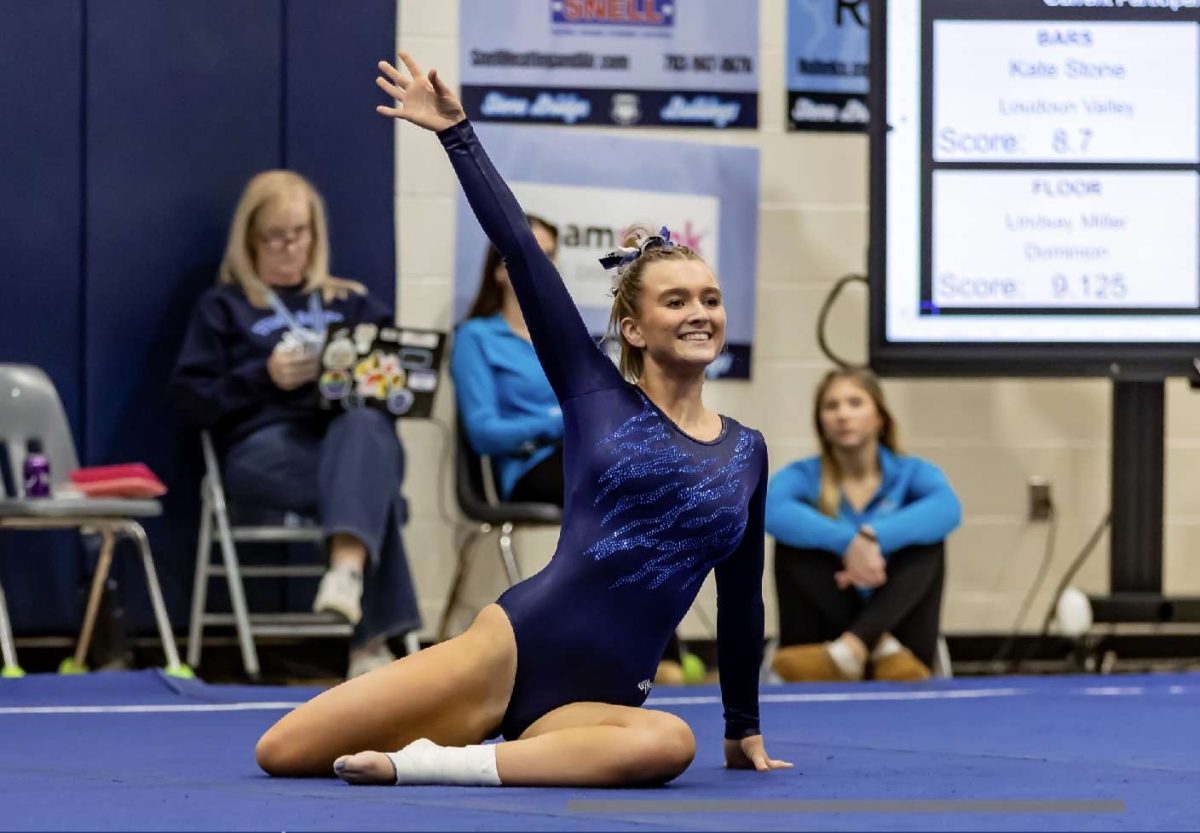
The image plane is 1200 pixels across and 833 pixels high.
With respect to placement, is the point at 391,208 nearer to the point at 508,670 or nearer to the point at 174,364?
the point at 174,364

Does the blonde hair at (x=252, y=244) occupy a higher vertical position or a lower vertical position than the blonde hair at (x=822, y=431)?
higher

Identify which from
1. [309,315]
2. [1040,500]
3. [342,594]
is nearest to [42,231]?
[309,315]

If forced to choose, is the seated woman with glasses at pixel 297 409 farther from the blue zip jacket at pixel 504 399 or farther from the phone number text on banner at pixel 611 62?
the phone number text on banner at pixel 611 62

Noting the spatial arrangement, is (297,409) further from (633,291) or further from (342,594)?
(633,291)

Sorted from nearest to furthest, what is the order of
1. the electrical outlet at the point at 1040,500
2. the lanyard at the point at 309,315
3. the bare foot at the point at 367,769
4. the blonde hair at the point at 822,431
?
the bare foot at the point at 367,769 → the blonde hair at the point at 822,431 → the lanyard at the point at 309,315 → the electrical outlet at the point at 1040,500

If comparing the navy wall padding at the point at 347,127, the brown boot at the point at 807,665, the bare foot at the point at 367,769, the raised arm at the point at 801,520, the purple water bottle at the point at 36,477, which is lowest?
the brown boot at the point at 807,665

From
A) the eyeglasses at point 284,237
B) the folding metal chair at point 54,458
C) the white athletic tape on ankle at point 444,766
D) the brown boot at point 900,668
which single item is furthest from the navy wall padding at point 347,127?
the white athletic tape on ankle at point 444,766

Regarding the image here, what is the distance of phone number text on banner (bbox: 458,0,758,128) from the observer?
567 centimetres

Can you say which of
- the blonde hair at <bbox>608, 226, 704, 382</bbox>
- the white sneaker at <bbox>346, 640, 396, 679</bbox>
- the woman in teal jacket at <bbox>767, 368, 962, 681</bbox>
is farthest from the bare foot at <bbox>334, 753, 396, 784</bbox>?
the woman in teal jacket at <bbox>767, 368, 962, 681</bbox>

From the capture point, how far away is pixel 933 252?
17.1 ft

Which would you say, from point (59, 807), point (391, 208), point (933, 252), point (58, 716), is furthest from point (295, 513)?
point (59, 807)

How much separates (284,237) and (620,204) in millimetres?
1064

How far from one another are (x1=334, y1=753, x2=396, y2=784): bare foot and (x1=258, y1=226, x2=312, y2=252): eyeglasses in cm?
281

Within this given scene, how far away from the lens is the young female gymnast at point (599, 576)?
8.96ft
